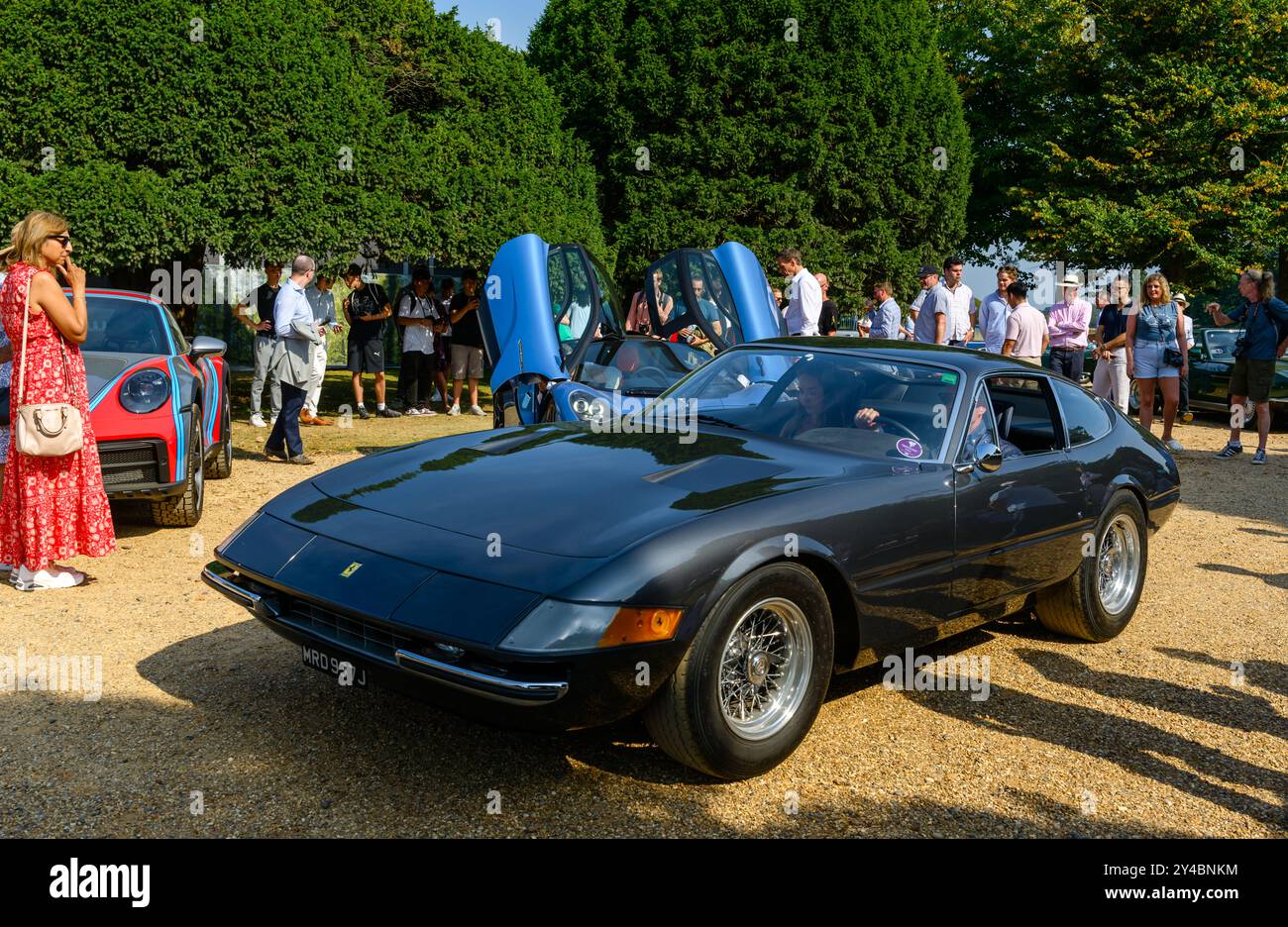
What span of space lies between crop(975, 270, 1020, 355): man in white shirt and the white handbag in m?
8.74

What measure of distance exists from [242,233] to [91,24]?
2477 millimetres

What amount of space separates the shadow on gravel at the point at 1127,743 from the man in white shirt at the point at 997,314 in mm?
7491

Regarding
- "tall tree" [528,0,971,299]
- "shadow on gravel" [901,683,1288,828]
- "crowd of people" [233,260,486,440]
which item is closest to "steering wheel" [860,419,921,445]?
"shadow on gravel" [901,683,1288,828]

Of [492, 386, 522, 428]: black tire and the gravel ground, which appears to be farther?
[492, 386, 522, 428]: black tire

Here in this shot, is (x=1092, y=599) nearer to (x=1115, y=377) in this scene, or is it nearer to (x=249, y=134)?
(x=1115, y=377)

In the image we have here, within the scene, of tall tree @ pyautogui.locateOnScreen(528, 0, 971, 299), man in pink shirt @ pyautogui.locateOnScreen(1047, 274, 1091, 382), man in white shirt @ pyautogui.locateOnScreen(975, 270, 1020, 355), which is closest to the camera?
man in white shirt @ pyautogui.locateOnScreen(975, 270, 1020, 355)

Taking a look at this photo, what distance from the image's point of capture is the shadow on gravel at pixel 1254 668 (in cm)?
480

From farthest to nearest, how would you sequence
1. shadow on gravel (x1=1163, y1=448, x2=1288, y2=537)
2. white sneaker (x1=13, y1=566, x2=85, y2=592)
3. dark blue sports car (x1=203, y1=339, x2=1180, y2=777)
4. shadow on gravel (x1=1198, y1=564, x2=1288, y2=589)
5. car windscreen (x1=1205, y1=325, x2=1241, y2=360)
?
1. car windscreen (x1=1205, y1=325, x2=1241, y2=360)
2. shadow on gravel (x1=1163, y1=448, x2=1288, y2=537)
3. shadow on gravel (x1=1198, y1=564, x2=1288, y2=589)
4. white sneaker (x1=13, y1=566, x2=85, y2=592)
5. dark blue sports car (x1=203, y1=339, x2=1180, y2=777)

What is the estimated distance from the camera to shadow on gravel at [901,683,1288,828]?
3.73m

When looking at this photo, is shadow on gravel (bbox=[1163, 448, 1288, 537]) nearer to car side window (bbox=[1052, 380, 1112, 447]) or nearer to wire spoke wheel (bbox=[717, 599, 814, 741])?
car side window (bbox=[1052, 380, 1112, 447])

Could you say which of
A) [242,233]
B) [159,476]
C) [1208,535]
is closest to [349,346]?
[242,233]

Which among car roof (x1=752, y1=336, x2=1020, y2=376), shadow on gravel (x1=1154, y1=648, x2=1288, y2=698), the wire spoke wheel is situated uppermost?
car roof (x1=752, y1=336, x2=1020, y2=376)

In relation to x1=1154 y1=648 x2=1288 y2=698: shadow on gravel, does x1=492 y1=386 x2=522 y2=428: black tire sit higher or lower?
higher
